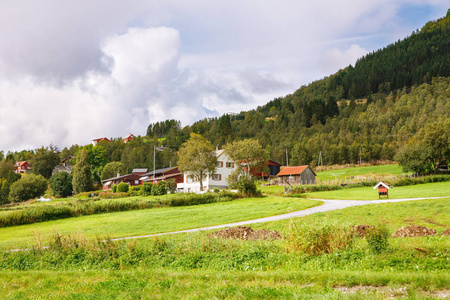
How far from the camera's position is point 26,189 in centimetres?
7362

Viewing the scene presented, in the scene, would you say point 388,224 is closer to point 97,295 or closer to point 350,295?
point 350,295

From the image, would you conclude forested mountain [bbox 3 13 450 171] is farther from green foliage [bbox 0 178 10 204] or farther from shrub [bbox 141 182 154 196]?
shrub [bbox 141 182 154 196]

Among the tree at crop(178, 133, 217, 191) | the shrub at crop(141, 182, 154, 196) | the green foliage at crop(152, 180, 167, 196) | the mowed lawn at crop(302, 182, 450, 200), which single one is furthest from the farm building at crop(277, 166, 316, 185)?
the shrub at crop(141, 182, 154, 196)

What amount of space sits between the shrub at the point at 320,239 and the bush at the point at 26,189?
7674 cm

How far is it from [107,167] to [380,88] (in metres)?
140

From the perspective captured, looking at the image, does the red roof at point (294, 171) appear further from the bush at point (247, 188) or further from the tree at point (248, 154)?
the bush at point (247, 188)

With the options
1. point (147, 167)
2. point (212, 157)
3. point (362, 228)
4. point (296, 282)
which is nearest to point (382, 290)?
point (296, 282)

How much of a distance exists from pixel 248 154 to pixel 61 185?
48230mm

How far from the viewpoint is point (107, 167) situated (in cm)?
10369

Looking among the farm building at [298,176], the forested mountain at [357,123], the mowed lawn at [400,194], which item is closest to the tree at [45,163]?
the forested mountain at [357,123]

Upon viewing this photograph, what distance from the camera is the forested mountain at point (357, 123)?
9856cm

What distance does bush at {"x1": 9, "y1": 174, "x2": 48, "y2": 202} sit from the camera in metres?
72.8

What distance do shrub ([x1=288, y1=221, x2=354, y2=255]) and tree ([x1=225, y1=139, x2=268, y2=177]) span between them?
50.5 meters

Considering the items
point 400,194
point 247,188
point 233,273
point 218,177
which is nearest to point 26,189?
point 218,177
